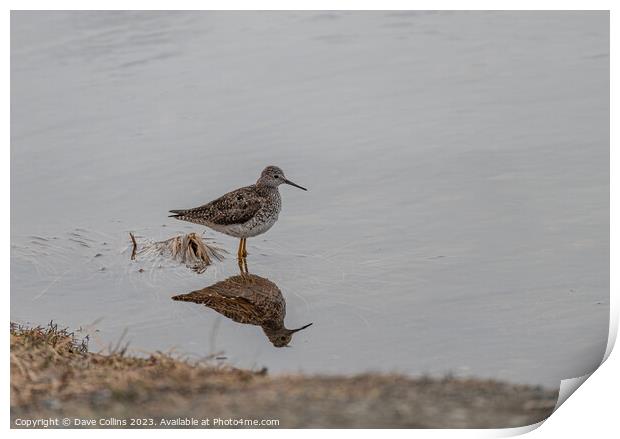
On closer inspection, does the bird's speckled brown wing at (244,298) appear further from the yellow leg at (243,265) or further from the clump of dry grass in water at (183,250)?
the clump of dry grass in water at (183,250)

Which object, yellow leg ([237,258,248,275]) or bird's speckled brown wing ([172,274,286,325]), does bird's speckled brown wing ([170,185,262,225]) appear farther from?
bird's speckled brown wing ([172,274,286,325])

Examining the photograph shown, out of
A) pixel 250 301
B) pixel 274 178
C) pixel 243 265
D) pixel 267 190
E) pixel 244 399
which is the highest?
pixel 274 178

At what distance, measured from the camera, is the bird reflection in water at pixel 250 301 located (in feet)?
28.4

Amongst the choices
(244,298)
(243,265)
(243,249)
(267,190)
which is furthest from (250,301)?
(267,190)

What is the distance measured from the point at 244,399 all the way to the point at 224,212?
14.8 feet

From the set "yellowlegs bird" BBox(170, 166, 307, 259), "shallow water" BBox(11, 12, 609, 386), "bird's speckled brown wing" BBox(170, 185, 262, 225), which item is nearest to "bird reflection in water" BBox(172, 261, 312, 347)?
"shallow water" BBox(11, 12, 609, 386)

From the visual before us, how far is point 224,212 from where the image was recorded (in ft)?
35.8

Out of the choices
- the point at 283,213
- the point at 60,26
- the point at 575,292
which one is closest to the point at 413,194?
the point at 283,213

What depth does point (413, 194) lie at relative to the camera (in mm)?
10984

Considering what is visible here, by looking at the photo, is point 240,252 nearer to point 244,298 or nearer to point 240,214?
point 240,214

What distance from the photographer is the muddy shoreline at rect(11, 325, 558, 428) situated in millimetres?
6430

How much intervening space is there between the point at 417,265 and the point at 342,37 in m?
4.74
